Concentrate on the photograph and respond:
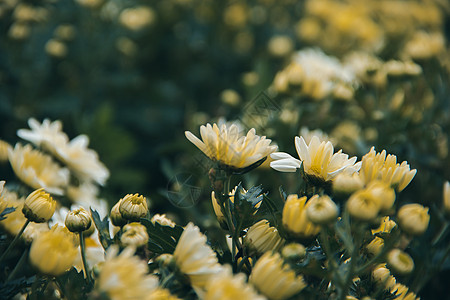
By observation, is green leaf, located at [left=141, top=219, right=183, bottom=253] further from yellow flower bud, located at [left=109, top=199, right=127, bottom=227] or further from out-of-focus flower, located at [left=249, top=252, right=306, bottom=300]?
out-of-focus flower, located at [left=249, top=252, right=306, bottom=300]

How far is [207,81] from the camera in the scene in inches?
90.4

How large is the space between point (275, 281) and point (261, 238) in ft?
0.39

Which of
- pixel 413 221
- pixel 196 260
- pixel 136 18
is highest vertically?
pixel 136 18

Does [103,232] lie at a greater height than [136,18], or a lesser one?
lesser

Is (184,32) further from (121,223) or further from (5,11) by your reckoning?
(121,223)

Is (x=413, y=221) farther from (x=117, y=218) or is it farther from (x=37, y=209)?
(x=37, y=209)

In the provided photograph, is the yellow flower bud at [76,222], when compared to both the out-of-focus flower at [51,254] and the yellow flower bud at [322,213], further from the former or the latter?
the yellow flower bud at [322,213]

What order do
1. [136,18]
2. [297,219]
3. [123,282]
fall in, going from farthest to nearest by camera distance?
[136,18], [297,219], [123,282]

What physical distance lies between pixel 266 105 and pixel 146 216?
1.82ft

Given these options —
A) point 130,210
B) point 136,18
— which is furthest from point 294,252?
point 136,18

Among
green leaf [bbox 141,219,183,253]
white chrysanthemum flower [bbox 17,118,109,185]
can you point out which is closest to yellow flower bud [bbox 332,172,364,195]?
green leaf [bbox 141,219,183,253]

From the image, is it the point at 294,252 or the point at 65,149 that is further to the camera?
the point at 65,149

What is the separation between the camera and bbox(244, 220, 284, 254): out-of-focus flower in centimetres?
71

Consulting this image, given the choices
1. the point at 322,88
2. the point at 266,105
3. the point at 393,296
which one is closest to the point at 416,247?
the point at 393,296
